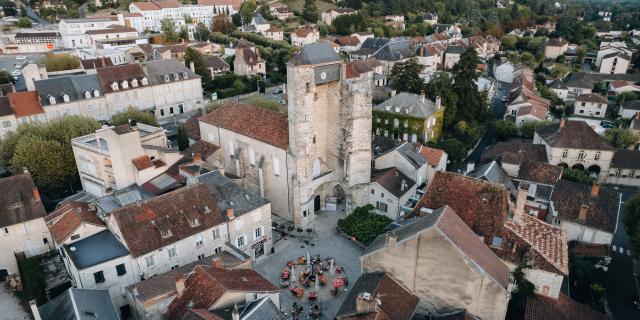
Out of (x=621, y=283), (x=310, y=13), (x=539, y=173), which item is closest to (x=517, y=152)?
(x=539, y=173)

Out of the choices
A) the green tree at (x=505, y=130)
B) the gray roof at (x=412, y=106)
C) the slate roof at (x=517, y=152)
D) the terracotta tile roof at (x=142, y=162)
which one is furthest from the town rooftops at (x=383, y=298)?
the green tree at (x=505, y=130)

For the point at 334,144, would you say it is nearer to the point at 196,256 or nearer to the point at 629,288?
the point at 196,256

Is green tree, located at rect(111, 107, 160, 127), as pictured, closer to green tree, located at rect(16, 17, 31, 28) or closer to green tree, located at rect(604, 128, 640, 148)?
green tree, located at rect(604, 128, 640, 148)

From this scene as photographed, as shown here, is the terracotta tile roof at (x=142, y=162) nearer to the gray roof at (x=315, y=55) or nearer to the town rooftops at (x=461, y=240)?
the gray roof at (x=315, y=55)

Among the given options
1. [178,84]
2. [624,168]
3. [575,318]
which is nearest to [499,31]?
[624,168]

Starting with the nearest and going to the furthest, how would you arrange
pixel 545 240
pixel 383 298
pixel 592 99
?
pixel 383 298
pixel 545 240
pixel 592 99

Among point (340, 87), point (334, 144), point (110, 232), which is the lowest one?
point (110, 232)

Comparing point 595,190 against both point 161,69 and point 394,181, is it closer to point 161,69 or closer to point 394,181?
point 394,181
